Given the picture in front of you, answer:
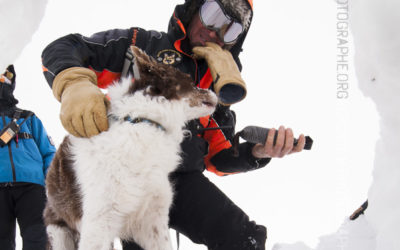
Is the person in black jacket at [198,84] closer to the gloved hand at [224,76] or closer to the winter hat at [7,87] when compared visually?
the gloved hand at [224,76]

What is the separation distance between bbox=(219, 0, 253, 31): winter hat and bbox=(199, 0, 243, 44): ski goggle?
0.07 metres

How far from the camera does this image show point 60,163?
7.38 feet

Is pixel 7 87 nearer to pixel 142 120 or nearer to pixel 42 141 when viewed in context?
pixel 42 141

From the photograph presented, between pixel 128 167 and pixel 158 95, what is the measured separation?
62cm

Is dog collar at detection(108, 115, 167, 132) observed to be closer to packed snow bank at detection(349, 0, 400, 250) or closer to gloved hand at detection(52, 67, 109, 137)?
gloved hand at detection(52, 67, 109, 137)

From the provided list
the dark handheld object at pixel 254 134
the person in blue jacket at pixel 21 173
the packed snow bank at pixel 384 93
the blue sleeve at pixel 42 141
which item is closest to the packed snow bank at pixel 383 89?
the packed snow bank at pixel 384 93

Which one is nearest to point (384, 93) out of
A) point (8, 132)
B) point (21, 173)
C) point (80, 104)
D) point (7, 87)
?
point (80, 104)

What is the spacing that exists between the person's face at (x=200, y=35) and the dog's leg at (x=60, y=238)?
1.99 meters

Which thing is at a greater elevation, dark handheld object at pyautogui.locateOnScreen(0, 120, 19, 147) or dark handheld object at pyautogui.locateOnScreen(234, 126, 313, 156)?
dark handheld object at pyautogui.locateOnScreen(234, 126, 313, 156)

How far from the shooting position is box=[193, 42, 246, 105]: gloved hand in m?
2.49

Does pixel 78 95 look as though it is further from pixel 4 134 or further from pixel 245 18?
pixel 4 134

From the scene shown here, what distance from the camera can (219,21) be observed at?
9.39 feet

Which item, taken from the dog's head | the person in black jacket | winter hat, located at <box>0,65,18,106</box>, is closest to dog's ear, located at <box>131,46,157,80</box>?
the dog's head

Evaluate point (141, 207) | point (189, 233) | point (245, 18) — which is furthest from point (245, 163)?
point (245, 18)
